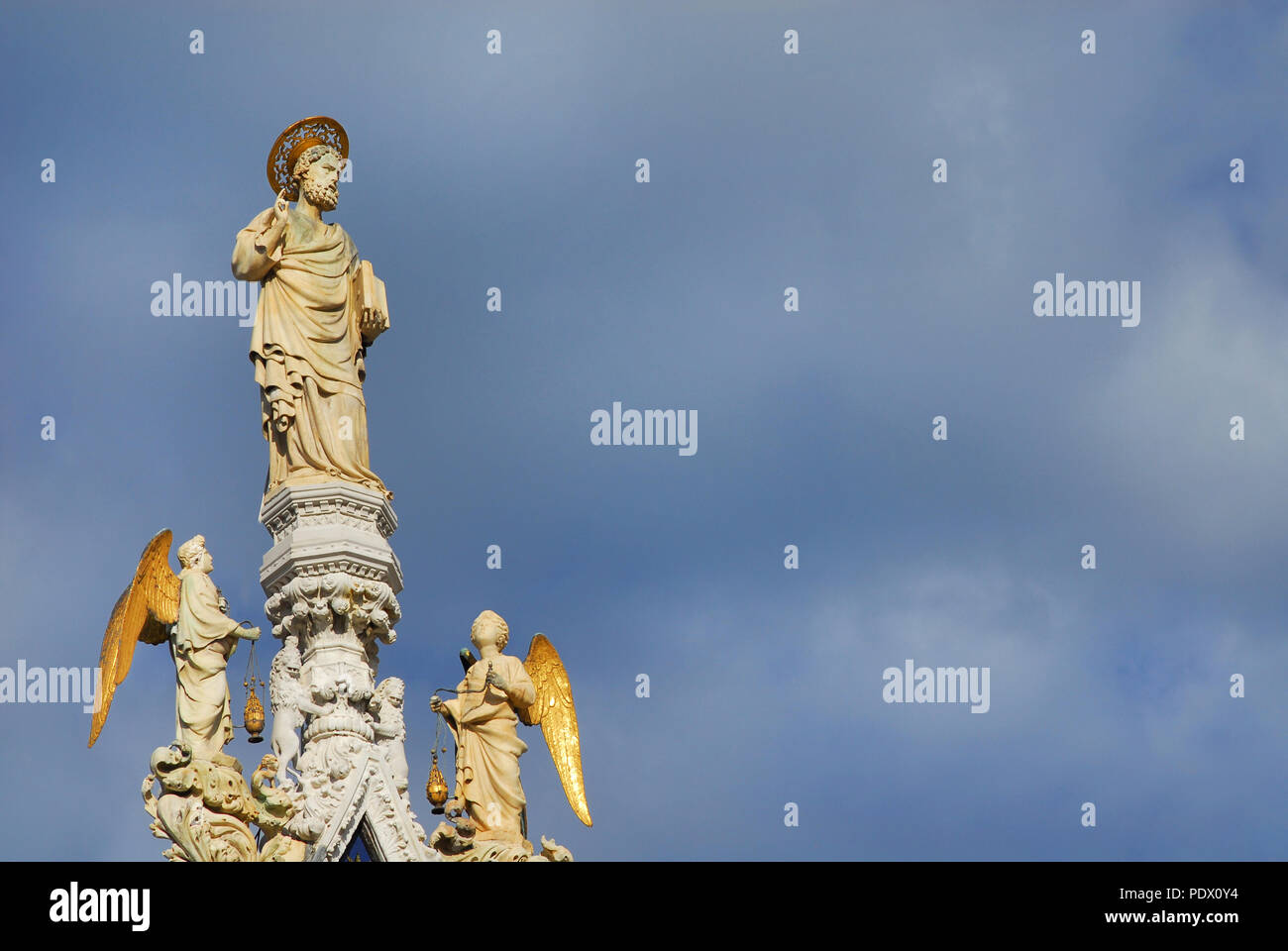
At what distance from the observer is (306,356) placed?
41156 millimetres

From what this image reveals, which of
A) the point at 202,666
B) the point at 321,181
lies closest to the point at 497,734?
the point at 202,666

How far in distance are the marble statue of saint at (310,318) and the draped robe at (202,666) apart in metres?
2.25

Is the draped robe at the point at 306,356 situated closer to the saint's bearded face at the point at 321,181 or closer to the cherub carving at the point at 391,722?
the saint's bearded face at the point at 321,181

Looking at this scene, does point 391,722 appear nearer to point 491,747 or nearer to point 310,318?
point 491,747

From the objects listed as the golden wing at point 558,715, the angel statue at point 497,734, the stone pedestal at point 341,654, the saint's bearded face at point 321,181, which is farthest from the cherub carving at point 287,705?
the saint's bearded face at point 321,181

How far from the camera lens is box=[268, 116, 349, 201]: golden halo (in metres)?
42.0

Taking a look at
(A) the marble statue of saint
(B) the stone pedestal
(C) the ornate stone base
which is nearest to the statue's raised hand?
(A) the marble statue of saint

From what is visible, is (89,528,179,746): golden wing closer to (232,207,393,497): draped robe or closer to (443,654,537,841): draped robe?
(232,207,393,497): draped robe

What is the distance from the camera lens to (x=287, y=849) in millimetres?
37750

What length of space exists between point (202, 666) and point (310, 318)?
527 cm
